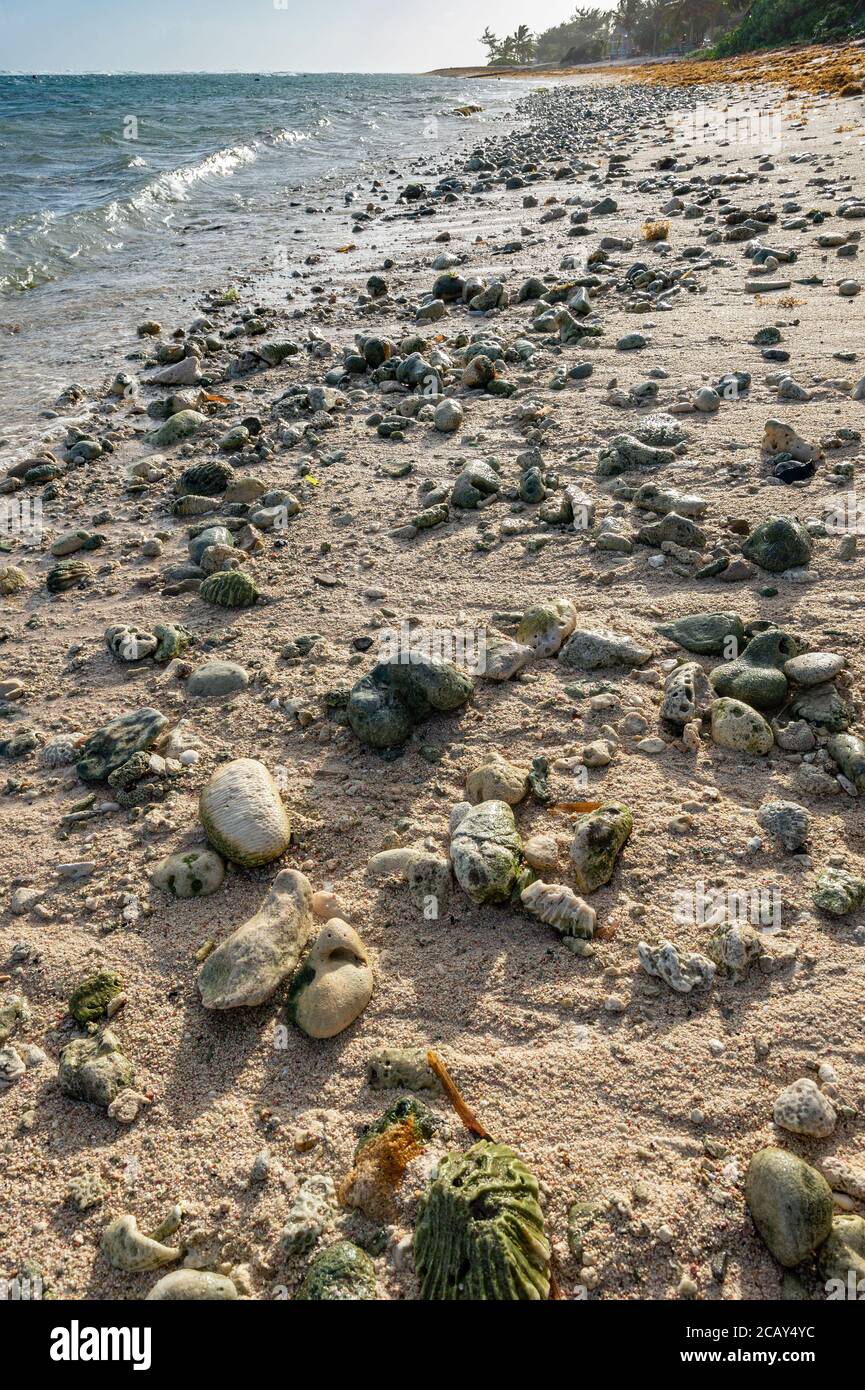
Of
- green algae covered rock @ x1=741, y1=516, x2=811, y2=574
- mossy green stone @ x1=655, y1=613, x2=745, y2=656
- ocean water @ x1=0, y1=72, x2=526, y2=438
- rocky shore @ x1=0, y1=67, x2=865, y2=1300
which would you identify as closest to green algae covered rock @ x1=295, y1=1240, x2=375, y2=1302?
rocky shore @ x1=0, y1=67, x2=865, y2=1300

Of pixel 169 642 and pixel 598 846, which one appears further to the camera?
pixel 169 642

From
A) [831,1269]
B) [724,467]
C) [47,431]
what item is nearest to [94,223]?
[47,431]

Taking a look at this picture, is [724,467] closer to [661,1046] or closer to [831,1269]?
[661,1046]

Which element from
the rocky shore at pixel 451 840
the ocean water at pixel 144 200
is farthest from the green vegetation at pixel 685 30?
the rocky shore at pixel 451 840

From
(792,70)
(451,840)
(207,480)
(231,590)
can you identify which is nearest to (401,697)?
(451,840)

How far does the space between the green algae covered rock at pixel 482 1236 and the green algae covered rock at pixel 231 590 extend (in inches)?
121

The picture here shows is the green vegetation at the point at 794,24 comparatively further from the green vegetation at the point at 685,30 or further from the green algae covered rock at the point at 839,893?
the green algae covered rock at the point at 839,893

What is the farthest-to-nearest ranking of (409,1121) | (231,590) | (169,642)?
(231,590) < (169,642) < (409,1121)

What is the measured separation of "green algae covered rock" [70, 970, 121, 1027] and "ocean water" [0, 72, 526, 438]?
6144mm

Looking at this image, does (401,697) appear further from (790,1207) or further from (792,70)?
(792,70)

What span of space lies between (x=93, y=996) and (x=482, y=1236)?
4.47ft

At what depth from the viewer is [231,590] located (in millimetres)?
4309

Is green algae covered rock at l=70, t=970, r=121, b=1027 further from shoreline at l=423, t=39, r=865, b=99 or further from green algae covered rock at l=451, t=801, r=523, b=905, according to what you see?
shoreline at l=423, t=39, r=865, b=99

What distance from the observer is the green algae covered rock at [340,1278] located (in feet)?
5.79
